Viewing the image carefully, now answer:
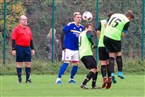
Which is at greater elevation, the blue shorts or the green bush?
the blue shorts

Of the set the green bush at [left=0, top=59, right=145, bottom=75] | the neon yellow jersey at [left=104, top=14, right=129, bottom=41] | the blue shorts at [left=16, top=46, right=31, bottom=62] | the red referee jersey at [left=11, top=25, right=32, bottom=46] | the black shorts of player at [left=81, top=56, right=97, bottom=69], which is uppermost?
the neon yellow jersey at [left=104, top=14, right=129, bottom=41]

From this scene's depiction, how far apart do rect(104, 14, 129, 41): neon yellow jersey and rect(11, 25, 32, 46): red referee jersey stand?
10.4ft

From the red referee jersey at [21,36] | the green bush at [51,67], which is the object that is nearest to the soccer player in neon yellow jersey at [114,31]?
the red referee jersey at [21,36]

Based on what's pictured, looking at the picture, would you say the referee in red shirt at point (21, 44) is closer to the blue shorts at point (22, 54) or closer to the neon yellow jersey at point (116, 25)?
the blue shorts at point (22, 54)

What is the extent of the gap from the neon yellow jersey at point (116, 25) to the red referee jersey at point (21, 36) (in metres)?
3.16

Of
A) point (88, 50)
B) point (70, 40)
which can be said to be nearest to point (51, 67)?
point (70, 40)

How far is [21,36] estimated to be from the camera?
16.5 meters

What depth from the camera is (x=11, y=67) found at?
21047 millimetres

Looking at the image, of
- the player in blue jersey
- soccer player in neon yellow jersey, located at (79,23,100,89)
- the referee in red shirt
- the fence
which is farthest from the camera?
the fence

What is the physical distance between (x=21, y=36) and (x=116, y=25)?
11.2ft

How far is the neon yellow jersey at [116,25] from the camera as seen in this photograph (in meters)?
14.0

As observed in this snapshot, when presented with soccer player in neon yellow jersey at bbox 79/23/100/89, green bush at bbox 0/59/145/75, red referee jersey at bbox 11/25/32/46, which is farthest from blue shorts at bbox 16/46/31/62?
green bush at bbox 0/59/145/75

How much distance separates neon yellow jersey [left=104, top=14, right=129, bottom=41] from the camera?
46.0ft

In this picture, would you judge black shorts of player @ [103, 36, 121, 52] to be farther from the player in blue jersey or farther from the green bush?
the green bush
